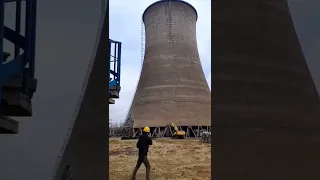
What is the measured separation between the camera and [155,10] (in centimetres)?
1950

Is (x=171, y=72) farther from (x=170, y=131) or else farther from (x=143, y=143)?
(x=143, y=143)

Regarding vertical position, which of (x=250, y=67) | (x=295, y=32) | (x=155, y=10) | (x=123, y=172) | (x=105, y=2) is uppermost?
(x=155, y=10)

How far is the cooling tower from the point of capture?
18922 millimetres

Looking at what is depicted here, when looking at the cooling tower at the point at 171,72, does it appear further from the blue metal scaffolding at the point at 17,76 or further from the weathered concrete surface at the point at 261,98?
the blue metal scaffolding at the point at 17,76

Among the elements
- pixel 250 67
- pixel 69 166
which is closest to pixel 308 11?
pixel 250 67

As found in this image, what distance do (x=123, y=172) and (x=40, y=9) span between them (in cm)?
571

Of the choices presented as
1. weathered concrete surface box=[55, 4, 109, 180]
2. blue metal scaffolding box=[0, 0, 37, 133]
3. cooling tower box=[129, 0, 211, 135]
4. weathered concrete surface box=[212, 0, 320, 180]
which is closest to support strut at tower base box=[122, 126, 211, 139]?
cooling tower box=[129, 0, 211, 135]

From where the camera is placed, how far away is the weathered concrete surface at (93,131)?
383 cm

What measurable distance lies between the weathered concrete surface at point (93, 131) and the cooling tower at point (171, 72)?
14180mm

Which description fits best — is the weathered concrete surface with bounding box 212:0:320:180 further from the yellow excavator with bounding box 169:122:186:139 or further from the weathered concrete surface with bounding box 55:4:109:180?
the yellow excavator with bounding box 169:122:186:139

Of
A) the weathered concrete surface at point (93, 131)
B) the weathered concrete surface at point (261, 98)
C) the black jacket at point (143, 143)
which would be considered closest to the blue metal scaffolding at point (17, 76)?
the weathered concrete surface at point (93, 131)

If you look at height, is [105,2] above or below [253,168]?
above

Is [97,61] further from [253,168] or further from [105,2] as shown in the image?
[253,168]

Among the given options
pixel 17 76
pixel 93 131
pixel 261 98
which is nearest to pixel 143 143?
pixel 93 131
